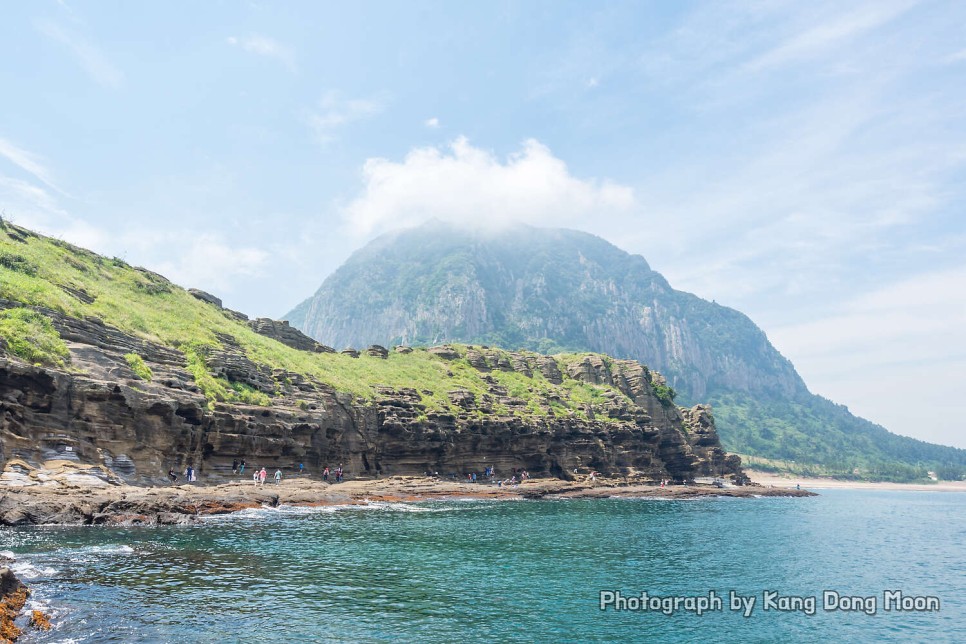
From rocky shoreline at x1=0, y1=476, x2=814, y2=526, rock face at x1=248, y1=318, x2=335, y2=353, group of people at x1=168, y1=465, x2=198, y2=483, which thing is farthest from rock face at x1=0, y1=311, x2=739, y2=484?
rock face at x1=248, y1=318, x2=335, y2=353

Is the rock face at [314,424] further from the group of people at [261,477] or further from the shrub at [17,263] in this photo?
the shrub at [17,263]

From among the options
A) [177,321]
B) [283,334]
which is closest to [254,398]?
[177,321]

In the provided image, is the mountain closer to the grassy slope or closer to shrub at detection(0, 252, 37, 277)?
shrub at detection(0, 252, 37, 277)

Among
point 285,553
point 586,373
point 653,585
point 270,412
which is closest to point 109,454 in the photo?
point 270,412

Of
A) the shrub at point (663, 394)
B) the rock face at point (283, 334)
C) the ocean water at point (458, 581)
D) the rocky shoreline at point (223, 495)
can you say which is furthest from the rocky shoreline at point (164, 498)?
the shrub at point (663, 394)

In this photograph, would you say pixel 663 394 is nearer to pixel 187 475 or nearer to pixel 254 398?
pixel 254 398

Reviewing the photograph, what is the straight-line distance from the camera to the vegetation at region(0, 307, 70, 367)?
42.7 metres

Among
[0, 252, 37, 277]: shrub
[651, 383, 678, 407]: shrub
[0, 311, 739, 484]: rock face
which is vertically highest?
[0, 252, 37, 277]: shrub

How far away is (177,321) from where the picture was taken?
70312mm

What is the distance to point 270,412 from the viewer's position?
63062mm

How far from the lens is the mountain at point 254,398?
4466cm

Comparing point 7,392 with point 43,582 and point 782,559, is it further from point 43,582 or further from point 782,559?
point 782,559

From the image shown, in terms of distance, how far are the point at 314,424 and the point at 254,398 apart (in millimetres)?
7854

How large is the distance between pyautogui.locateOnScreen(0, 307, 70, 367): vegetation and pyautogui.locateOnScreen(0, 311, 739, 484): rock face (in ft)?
4.43
